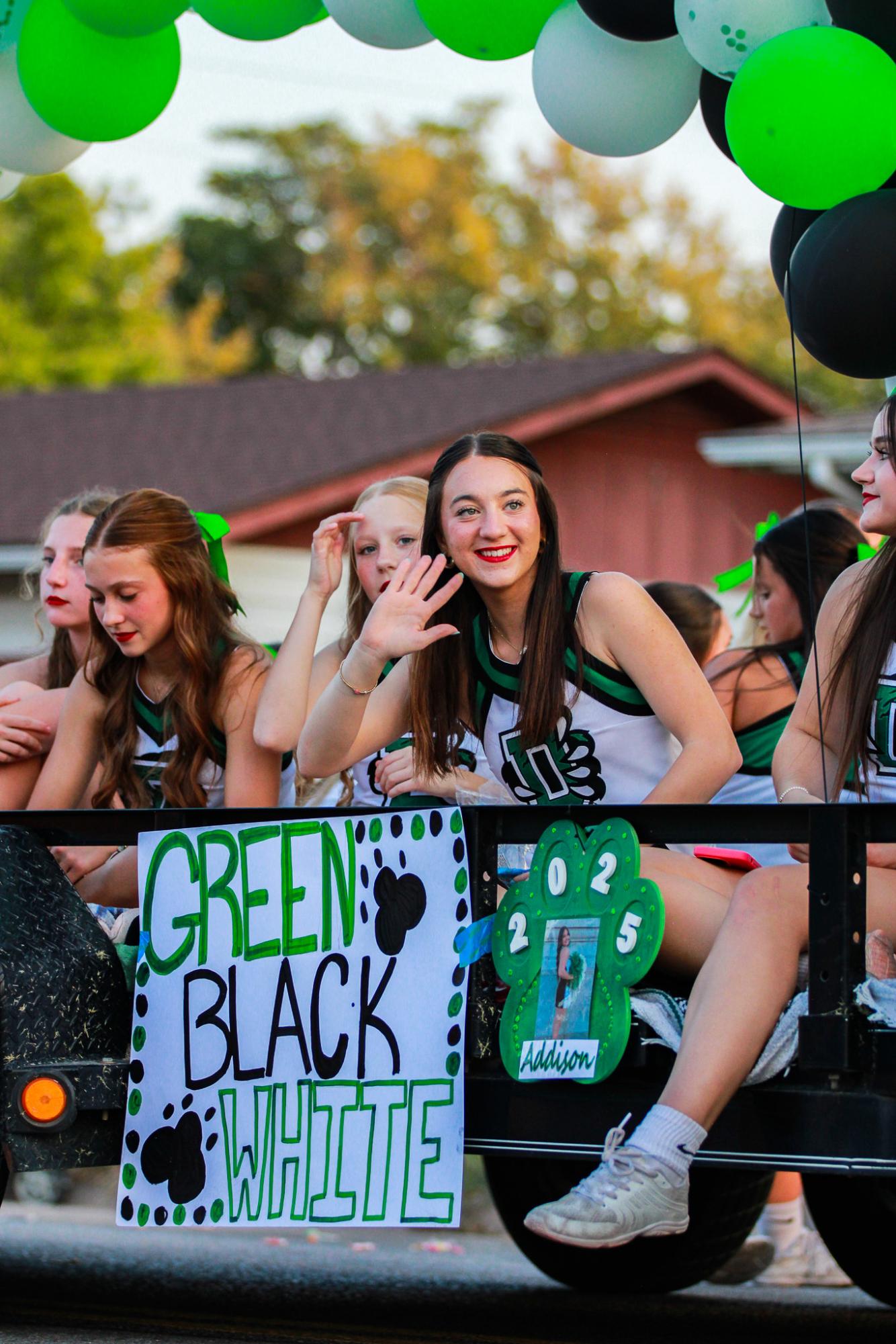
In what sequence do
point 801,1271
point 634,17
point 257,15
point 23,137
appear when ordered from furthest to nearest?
point 801,1271, point 23,137, point 257,15, point 634,17

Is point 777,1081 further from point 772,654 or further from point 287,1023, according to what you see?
point 772,654

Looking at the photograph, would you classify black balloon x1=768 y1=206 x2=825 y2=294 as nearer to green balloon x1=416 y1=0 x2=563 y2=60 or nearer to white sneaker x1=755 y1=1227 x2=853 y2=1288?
green balloon x1=416 y1=0 x2=563 y2=60

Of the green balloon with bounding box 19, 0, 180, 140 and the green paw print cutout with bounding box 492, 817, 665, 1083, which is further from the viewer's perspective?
the green balloon with bounding box 19, 0, 180, 140

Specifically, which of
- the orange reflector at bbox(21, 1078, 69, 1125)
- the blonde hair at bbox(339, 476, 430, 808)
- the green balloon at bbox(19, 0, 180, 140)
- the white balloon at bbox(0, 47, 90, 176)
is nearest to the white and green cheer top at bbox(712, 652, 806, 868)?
the blonde hair at bbox(339, 476, 430, 808)

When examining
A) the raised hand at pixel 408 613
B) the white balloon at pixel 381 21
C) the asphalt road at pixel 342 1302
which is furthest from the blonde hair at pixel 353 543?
the asphalt road at pixel 342 1302

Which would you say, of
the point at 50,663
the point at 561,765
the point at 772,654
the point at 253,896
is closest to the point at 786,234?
the point at 772,654

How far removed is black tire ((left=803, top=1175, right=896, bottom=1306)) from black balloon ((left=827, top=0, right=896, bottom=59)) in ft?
9.03

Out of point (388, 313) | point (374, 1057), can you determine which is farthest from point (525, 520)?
point (388, 313)

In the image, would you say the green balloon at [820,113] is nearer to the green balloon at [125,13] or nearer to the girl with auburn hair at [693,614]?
the green balloon at [125,13]

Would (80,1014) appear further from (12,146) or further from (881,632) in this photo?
(12,146)

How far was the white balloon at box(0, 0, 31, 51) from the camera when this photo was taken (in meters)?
5.31

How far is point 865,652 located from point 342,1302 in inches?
96.8

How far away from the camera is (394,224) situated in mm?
42562

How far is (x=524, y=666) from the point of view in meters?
4.18
